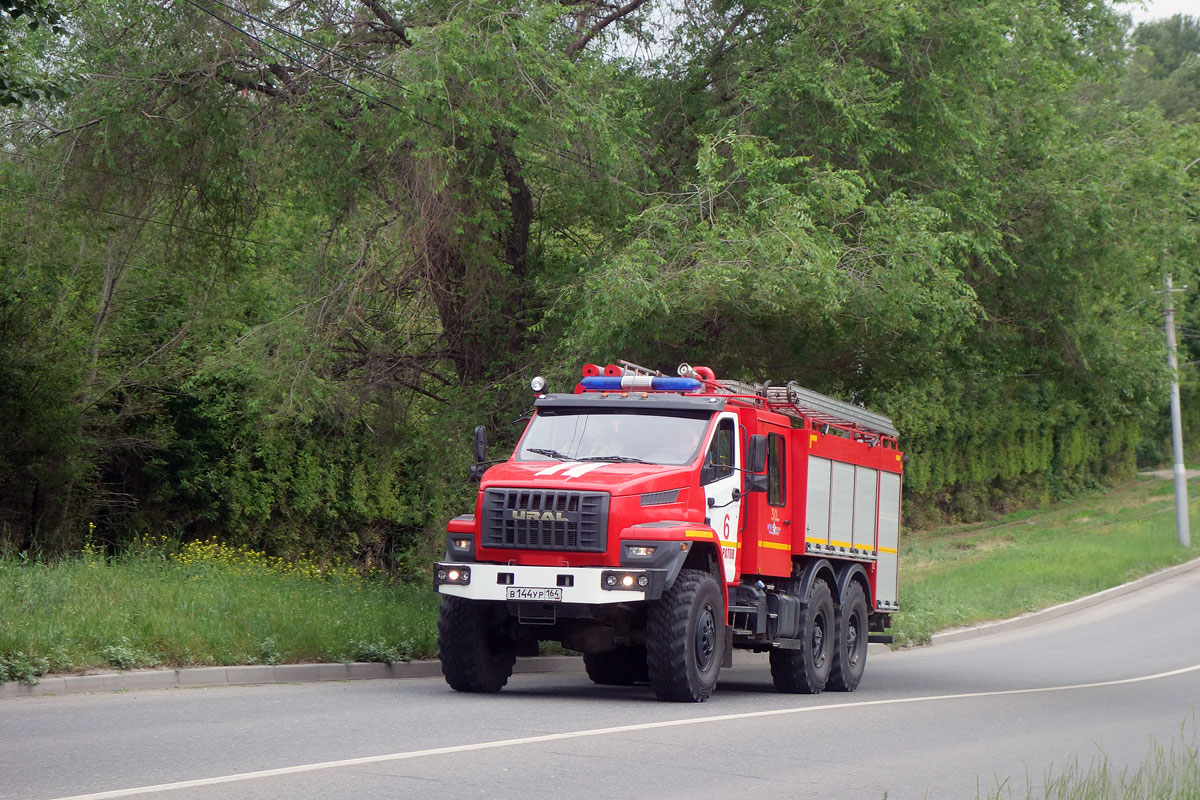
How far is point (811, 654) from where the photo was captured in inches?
603

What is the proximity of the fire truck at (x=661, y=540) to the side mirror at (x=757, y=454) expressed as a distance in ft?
0.06

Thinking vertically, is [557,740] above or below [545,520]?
below

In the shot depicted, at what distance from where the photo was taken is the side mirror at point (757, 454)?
13648 millimetres

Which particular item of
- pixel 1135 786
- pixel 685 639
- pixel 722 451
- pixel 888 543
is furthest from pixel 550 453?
Result: pixel 1135 786

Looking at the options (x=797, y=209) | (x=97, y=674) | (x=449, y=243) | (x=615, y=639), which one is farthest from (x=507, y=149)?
(x=97, y=674)

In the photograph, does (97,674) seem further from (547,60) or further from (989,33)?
(989,33)

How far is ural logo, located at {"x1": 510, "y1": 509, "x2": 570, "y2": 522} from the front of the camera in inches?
488

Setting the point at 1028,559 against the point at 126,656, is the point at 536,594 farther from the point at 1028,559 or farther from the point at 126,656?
the point at 1028,559

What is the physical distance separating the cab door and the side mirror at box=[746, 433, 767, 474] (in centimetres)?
12

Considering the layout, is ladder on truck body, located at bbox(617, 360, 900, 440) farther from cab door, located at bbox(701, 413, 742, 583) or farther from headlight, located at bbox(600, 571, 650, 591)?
headlight, located at bbox(600, 571, 650, 591)

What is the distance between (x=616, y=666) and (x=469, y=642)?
3.35 m

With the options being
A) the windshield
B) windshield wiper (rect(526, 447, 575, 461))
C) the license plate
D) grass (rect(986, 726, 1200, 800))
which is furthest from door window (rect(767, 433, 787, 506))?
grass (rect(986, 726, 1200, 800))

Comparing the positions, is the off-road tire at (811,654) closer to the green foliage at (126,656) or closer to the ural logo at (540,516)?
the ural logo at (540,516)

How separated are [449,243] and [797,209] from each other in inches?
189
